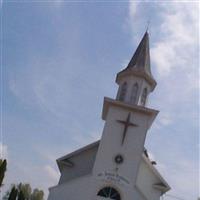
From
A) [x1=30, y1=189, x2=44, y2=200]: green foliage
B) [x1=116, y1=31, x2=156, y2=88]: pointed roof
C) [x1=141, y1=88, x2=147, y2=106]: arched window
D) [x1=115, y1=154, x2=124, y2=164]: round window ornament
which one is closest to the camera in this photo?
[x1=115, y1=154, x2=124, y2=164]: round window ornament

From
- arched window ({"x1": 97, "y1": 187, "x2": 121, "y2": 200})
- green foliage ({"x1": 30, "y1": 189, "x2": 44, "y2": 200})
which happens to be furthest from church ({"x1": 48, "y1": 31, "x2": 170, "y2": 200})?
green foliage ({"x1": 30, "y1": 189, "x2": 44, "y2": 200})

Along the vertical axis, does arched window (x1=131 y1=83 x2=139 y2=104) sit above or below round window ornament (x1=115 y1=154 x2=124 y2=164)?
above

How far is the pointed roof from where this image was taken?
25.0 meters

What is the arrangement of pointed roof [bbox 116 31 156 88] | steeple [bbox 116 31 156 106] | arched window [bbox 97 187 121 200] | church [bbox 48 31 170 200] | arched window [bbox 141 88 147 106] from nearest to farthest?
church [bbox 48 31 170 200] → arched window [bbox 97 187 121 200] → steeple [bbox 116 31 156 106] → arched window [bbox 141 88 147 106] → pointed roof [bbox 116 31 156 88]

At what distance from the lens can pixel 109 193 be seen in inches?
880

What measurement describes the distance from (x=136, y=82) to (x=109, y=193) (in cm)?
792

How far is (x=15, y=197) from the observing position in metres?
35.3

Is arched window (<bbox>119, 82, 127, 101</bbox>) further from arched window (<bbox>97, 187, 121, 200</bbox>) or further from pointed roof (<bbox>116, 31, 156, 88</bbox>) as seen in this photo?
arched window (<bbox>97, 187, 121, 200</bbox>)

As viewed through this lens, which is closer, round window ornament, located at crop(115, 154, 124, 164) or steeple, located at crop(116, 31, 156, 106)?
round window ornament, located at crop(115, 154, 124, 164)

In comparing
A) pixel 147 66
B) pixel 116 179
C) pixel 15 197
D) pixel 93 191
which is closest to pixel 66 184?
pixel 93 191

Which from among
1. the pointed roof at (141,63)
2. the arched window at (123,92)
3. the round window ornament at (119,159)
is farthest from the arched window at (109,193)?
the pointed roof at (141,63)

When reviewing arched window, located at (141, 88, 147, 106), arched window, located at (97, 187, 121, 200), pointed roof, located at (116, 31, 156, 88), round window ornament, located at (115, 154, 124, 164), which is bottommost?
arched window, located at (97, 187, 121, 200)

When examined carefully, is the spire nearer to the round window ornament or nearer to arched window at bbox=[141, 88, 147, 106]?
arched window at bbox=[141, 88, 147, 106]

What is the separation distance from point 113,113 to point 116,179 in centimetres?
444
